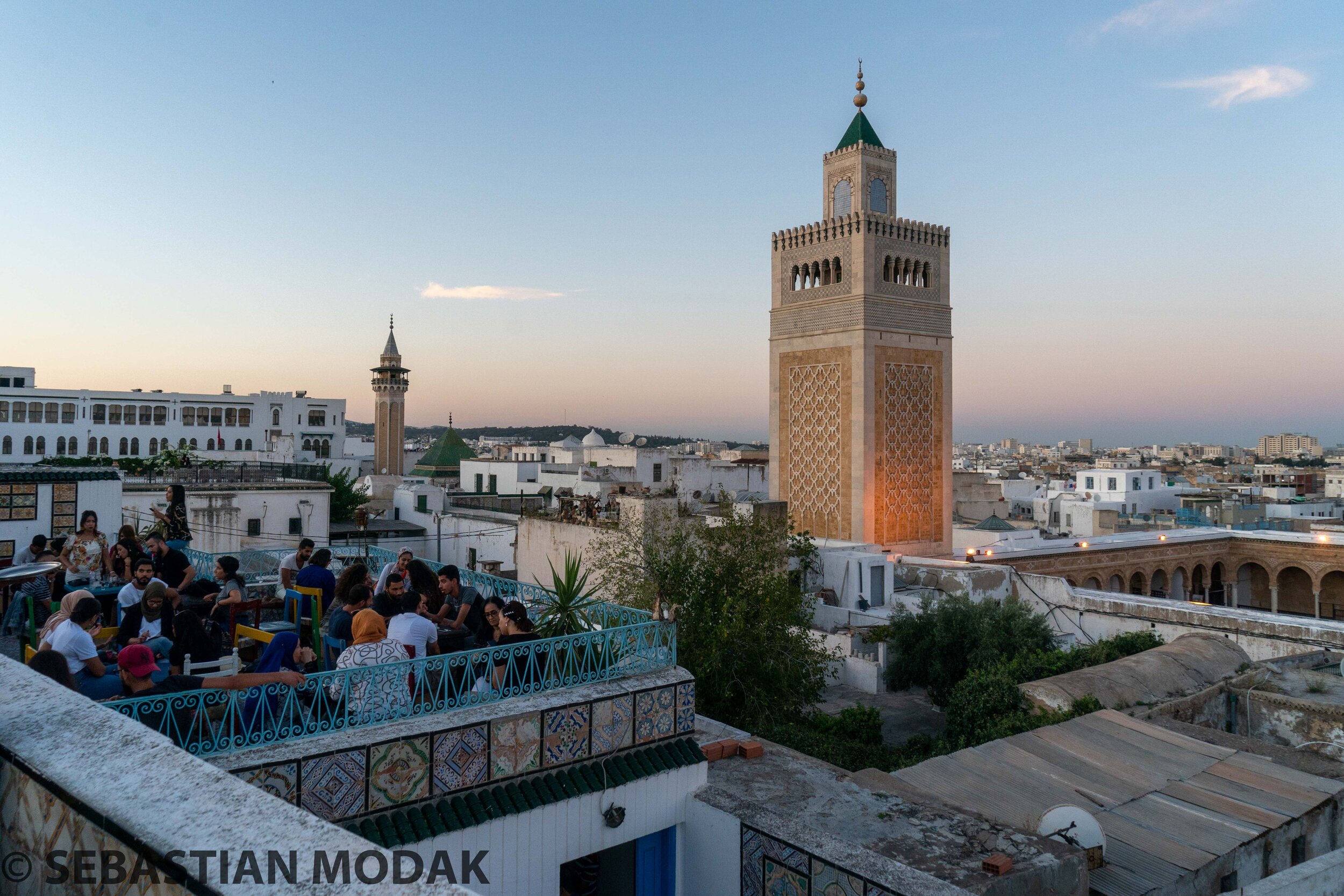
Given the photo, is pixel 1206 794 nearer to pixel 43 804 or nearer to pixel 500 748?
pixel 500 748

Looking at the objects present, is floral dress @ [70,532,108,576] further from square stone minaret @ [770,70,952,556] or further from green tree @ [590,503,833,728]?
square stone minaret @ [770,70,952,556]

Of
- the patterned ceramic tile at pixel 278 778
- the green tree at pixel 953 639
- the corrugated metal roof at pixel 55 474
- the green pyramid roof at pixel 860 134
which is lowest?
the green tree at pixel 953 639

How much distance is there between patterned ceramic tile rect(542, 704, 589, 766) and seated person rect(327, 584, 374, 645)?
1232mm

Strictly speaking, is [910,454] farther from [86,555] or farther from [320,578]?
[86,555]

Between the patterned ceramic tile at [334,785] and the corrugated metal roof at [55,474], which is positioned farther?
the corrugated metal roof at [55,474]

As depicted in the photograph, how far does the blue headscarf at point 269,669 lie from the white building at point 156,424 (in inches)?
1385

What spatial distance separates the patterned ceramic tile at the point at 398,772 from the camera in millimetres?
4152

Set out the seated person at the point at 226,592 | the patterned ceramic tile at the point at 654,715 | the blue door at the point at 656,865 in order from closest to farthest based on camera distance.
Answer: the patterned ceramic tile at the point at 654,715, the blue door at the point at 656,865, the seated person at the point at 226,592

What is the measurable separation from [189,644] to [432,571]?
5.92 feet

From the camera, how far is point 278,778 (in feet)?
12.7

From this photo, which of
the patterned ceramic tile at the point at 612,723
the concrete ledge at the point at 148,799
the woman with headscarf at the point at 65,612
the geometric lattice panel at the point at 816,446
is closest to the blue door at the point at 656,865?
the patterned ceramic tile at the point at 612,723

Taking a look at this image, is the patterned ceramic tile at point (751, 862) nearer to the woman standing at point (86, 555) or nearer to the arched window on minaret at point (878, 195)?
the woman standing at point (86, 555)

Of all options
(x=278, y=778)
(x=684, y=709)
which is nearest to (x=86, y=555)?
(x=278, y=778)

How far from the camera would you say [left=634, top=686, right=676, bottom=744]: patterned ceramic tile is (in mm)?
5219
